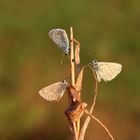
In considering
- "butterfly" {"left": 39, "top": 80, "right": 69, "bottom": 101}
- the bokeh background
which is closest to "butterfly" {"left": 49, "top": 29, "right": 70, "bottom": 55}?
"butterfly" {"left": 39, "top": 80, "right": 69, "bottom": 101}

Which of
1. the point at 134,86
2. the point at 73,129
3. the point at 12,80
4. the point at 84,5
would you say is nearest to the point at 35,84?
the point at 12,80

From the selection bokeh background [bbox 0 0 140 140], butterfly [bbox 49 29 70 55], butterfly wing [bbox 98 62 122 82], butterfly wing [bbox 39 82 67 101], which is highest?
butterfly [bbox 49 29 70 55]

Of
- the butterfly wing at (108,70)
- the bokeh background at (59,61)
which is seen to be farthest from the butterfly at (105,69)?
the bokeh background at (59,61)

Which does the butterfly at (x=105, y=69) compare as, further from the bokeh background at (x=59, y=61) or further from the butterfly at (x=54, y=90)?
the bokeh background at (x=59, y=61)

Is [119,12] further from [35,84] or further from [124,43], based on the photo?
[35,84]

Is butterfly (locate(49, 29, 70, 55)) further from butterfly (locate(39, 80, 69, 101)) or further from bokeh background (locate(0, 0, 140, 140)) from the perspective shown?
bokeh background (locate(0, 0, 140, 140))

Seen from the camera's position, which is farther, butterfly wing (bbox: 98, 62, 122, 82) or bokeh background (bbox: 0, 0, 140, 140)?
bokeh background (bbox: 0, 0, 140, 140)
